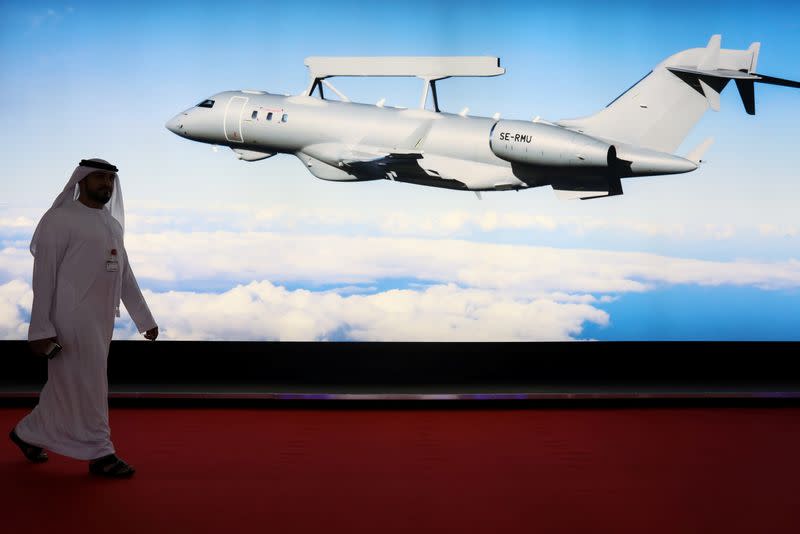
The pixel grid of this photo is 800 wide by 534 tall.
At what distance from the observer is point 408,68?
19.8 ft

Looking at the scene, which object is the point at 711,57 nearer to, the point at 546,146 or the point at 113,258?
the point at 546,146

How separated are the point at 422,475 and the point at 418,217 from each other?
250 centimetres

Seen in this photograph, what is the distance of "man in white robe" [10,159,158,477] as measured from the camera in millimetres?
3766

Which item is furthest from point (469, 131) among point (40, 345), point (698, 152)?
point (40, 345)

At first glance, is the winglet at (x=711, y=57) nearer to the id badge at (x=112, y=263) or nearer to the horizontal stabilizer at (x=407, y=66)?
the horizontal stabilizer at (x=407, y=66)

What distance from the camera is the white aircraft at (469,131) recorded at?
18.8 feet

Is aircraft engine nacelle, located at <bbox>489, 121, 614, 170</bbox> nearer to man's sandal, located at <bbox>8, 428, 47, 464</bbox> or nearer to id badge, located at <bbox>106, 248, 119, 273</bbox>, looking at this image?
id badge, located at <bbox>106, 248, 119, 273</bbox>

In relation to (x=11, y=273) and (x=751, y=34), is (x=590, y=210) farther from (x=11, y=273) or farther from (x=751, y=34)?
(x=11, y=273)

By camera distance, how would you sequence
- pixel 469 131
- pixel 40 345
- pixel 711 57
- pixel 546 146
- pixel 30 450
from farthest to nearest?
pixel 469 131, pixel 711 57, pixel 546 146, pixel 30 450, pixel 40 345

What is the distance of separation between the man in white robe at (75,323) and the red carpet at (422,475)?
178 millimetres

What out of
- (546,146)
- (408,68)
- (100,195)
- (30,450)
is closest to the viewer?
(100,195)

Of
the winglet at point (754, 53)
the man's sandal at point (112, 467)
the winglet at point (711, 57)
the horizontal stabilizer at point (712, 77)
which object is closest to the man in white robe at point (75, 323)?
the man's sandal at point (112, 467)

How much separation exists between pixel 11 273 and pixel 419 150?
2.98 m

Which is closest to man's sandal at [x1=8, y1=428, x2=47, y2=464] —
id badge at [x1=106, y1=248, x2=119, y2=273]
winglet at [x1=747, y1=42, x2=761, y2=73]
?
id badge at [x1=106, y1=248, x2=119, y2=273]
